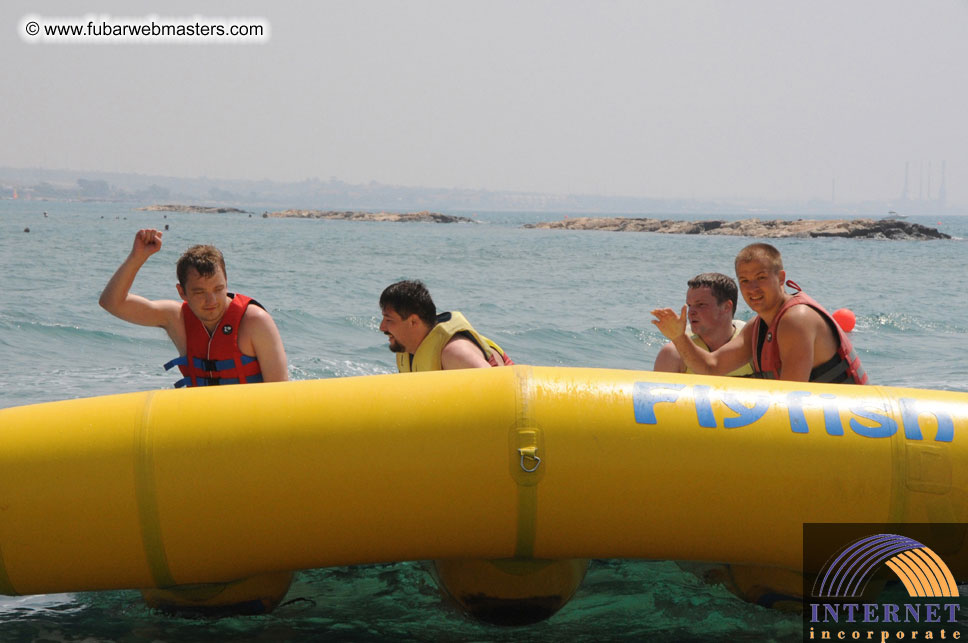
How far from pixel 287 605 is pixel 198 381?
3.31 feet

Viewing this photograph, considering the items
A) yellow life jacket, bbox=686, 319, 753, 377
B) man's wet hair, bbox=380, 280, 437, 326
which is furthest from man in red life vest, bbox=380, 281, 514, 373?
yellow life jacket, bbox=686, 319, 753, 377

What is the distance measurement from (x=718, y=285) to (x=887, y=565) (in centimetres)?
161

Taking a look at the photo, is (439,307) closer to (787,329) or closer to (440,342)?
(440,342)

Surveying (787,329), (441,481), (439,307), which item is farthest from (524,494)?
(439,307)

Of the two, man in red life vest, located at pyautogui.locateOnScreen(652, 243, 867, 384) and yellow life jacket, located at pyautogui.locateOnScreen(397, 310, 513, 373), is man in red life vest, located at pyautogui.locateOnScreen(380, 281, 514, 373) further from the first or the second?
man in red life vest, located at pyautogui.locateOnScreen(652, 243, 867, 384)

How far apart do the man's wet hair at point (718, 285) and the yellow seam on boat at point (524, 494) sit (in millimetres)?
1608

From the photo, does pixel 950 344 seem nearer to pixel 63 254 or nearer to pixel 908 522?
pixel 908 522

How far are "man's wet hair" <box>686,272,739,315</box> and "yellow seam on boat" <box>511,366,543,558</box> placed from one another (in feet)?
5.27

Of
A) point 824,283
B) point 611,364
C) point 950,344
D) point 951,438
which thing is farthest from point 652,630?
point 824,283

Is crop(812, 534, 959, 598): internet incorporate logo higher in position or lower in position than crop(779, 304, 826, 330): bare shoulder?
lower

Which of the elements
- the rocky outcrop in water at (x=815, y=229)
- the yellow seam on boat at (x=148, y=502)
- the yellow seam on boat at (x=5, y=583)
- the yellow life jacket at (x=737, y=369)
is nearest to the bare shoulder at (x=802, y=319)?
the yellow life jacket at (x=737, y=369)

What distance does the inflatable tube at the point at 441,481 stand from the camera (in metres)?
2.83

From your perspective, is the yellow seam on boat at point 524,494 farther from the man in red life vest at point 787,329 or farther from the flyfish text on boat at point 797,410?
the man in red life vest at point 787,329

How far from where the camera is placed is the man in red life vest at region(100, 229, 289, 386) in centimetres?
362
